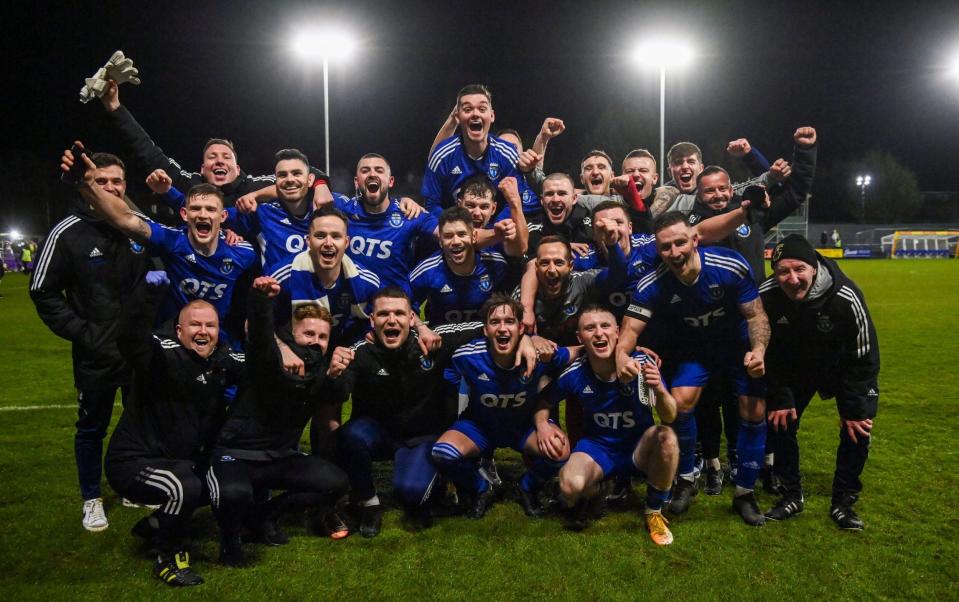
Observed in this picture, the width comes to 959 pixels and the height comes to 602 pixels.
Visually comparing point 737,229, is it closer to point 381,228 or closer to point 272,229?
point 381,228

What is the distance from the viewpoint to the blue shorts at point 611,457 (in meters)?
4.44

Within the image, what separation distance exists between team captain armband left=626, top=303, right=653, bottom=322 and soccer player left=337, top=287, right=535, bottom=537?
2.44 feet

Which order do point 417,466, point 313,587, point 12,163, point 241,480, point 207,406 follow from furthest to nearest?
point 12,163
point 417,466
point 207,406
point 241,480
point 313,587

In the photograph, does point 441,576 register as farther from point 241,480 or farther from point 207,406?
point 207,406

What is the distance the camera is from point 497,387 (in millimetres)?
4660

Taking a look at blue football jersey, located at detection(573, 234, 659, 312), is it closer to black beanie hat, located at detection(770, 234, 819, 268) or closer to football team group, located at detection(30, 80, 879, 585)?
football team group, located at detection(30, 80, 879, 585)

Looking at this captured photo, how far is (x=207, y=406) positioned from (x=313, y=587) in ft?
4.14

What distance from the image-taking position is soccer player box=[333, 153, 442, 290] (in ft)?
17.9

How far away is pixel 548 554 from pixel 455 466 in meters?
0.81

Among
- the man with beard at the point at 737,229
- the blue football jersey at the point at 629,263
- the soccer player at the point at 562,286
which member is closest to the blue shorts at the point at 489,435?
the soccer player at the point at 562,286

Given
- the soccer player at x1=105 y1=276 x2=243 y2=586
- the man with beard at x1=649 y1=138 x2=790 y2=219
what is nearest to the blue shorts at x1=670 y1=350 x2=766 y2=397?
the man with beard at x1=649 y1=138 x2=790 y2=219

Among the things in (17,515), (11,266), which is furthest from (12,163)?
(17,515)

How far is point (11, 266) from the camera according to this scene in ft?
111

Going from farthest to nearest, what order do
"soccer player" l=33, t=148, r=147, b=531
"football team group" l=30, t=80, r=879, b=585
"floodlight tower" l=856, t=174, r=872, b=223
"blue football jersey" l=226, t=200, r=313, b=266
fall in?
"floodlight tower" l=856, t=174, r=872, b=223
"blue football jersey" l=226, t=200, r=313, b=266
"soccer player" l=33, t=148, r=147, b=531
"football team group" l=30, t=80, r=879, b=585
